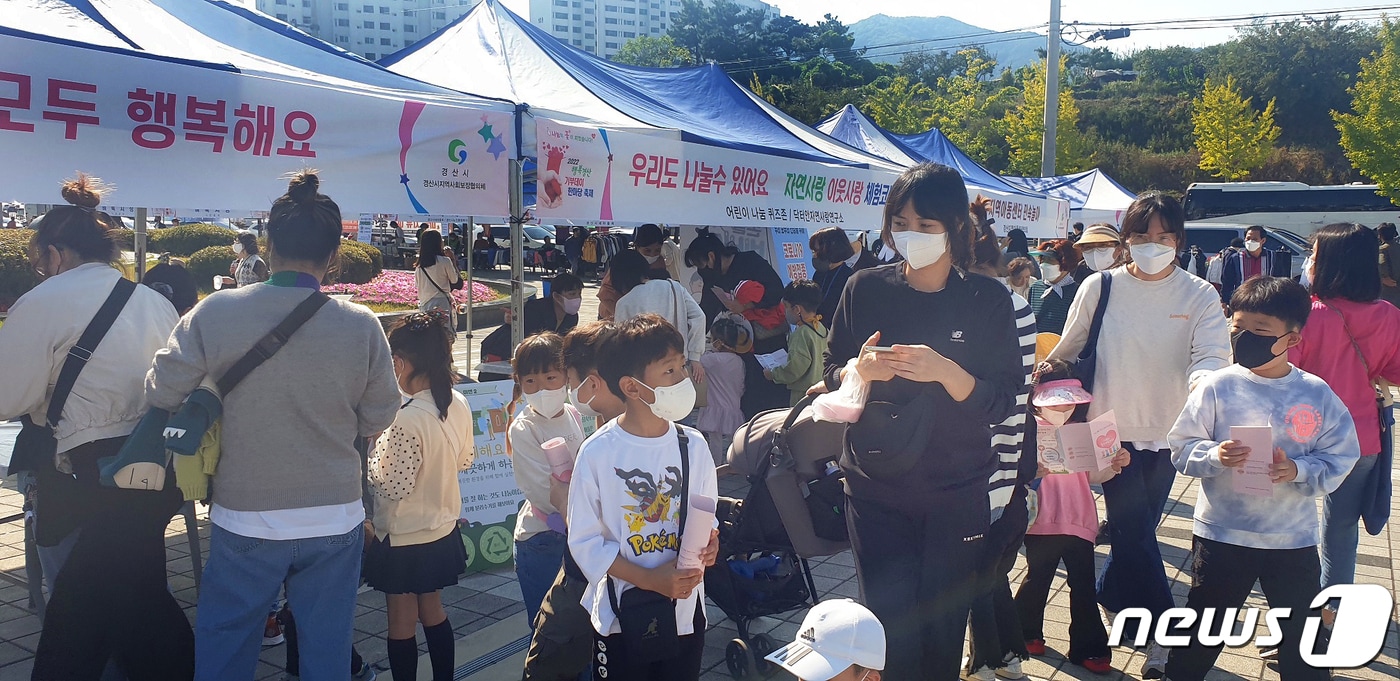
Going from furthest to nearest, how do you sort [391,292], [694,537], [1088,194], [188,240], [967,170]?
[188,240] < [391,292] < [1088,194] < [967,170] < [694,537]

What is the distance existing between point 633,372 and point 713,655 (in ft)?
6.39

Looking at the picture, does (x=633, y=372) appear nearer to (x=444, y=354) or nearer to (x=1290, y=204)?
(x=444, y=354)

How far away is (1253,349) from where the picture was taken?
313 cm

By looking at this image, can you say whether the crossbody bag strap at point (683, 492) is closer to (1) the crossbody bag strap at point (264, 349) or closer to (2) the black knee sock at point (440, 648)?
(1) the crossbody bag strap at point (264, 349)

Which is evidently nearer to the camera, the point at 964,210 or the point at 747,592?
Result: the point at 964,210

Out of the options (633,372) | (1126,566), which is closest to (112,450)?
(633,372)

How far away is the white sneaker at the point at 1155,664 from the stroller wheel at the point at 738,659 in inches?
60.7

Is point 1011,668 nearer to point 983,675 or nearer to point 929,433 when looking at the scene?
point 983,675

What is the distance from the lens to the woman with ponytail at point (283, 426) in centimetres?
258

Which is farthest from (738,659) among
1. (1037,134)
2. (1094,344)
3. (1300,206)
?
(1037,134)

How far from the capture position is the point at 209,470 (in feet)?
8.68

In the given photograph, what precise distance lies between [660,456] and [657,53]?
284ft

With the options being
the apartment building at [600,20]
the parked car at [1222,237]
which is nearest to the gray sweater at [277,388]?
the parked car at [1222,237]

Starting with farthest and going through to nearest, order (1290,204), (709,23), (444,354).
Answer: (709,23)
(1290,204)
(444,354)
